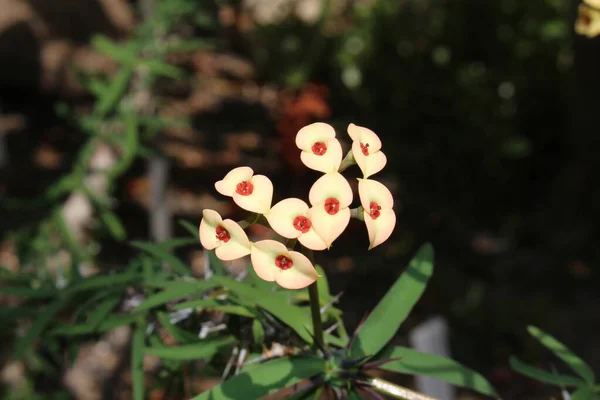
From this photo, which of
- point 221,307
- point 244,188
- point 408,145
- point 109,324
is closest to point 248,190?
point 244,188

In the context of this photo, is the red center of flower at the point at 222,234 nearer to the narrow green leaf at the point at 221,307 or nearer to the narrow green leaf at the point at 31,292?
the narrow green leaf at the point at 221,307

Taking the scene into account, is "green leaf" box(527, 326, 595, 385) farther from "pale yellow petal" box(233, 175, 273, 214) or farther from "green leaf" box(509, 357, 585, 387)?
"pale yellow petal" box(233, 175, 273, 214)

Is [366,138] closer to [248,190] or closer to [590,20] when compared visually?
[248,190]

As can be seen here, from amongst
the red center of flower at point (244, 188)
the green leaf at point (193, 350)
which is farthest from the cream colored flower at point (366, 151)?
the green leaf at point (193, 350)

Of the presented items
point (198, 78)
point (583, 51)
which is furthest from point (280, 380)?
point (198, 78)

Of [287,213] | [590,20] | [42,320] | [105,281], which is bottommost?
[42,320]

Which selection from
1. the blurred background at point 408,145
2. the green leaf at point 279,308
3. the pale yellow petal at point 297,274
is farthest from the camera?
the blurred background at point 408,145

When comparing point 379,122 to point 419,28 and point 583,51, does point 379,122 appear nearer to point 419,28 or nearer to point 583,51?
point 419,28
